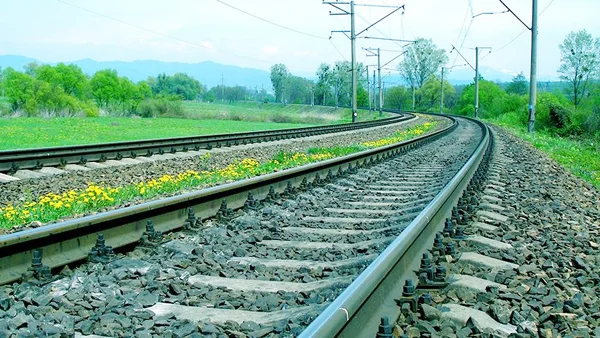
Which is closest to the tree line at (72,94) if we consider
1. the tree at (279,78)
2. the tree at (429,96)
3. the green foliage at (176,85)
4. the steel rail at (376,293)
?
the steel rail at (376,293)

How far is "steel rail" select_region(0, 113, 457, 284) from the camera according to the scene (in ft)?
14.2

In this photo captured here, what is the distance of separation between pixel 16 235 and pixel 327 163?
22.8 feet

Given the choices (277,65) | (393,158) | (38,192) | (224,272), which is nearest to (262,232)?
(224,272)

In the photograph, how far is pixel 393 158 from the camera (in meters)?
15.0

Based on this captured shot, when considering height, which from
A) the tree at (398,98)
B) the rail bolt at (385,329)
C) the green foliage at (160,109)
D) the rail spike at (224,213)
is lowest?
the tree at (398,98)

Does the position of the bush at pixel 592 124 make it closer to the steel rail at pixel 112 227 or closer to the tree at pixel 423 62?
the steel rail at pixel 112 227

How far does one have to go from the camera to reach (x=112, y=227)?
5254mm

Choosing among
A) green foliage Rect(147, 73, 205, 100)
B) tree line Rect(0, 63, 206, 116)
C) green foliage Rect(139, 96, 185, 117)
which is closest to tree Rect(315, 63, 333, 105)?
green foliage Rect(147, 73, 205, 100)

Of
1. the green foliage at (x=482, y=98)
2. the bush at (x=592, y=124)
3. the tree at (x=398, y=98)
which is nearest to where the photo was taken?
the bush at (x=592, y=124)

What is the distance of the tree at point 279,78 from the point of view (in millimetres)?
178250

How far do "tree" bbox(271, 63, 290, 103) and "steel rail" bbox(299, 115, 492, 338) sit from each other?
17103 centimetres

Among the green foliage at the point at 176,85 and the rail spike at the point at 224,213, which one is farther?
the green foliage at the point at 176,85

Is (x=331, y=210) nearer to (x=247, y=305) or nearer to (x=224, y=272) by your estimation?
(x=224, y=272)

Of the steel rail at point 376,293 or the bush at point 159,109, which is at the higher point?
the steel rail at point 376,293
